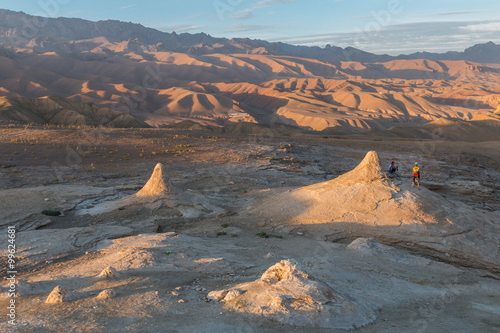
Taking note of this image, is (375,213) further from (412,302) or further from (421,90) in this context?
(421,90)

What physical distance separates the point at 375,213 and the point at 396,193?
4.72 feet

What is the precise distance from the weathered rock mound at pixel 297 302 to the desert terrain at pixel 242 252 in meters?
0.03

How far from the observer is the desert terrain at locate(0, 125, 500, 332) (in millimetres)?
7969

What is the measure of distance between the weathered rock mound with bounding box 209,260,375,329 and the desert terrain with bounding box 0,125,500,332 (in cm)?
3

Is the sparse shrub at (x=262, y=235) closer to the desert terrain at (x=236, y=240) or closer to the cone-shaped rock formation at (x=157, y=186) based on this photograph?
the desert terrain at (x=236, y=240)

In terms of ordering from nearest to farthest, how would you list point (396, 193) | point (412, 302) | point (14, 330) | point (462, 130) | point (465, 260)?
1. point (14, 330)
2. point (412, 302)
3. point (465, 260)
4. point (396, 193)
5. point (462, 130)

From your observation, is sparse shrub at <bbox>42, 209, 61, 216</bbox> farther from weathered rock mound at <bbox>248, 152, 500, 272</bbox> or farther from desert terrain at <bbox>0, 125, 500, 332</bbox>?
Answer: weathered rock mound at <bbox>248, 152, 500, 272</bbox>

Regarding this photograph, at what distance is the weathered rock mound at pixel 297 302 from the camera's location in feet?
25.4

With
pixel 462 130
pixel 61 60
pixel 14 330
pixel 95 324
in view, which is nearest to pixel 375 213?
pixel 95 324

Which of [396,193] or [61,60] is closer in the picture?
[396,193]

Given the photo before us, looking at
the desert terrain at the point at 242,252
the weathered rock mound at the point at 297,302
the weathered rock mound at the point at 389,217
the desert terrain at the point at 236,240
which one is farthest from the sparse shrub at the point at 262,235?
the weathered rock mound at the point at 297,302

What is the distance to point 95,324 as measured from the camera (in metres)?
7.33

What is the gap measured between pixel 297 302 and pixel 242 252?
17.0 ft

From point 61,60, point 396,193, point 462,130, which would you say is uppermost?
point 61,60
